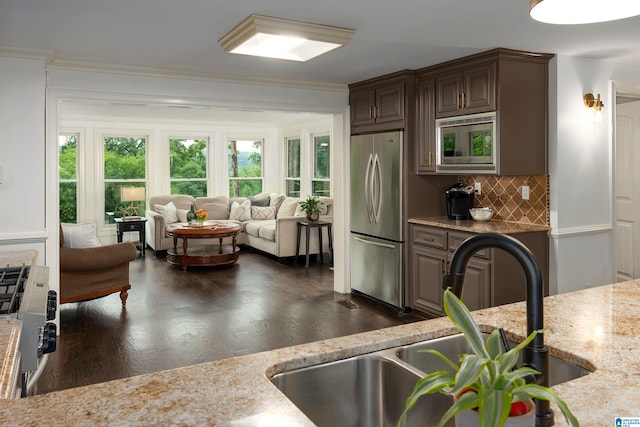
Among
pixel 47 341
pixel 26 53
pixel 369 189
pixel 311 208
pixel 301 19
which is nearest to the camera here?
pixel 47 341

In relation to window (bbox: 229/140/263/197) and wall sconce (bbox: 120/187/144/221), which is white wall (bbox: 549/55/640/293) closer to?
Answer: wall sconce (bbox: 120/187/144/221)

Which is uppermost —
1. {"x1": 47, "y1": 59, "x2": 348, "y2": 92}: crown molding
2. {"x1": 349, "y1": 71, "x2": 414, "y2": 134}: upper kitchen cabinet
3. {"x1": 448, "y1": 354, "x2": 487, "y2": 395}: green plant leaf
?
{"x1": 47, "y1": 59, "x2": 348, "y2": 92}: crown molding

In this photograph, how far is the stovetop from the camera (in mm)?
1927

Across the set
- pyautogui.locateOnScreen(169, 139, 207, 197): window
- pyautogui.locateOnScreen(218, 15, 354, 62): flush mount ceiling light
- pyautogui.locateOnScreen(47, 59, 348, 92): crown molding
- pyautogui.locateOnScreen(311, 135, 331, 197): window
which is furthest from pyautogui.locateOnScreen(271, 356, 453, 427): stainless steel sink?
pyautogui.locateOnScreen(169, 139, 207, 197): window

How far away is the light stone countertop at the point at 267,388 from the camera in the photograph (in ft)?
3.38

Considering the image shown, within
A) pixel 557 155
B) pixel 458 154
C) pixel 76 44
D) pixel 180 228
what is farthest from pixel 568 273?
pixel 180 228

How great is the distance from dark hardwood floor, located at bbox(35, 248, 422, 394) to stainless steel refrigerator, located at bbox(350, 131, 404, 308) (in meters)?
0.26

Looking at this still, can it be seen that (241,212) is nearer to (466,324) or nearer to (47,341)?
(47,341)

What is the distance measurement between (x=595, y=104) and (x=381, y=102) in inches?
74.2

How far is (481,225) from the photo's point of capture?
4.42 m

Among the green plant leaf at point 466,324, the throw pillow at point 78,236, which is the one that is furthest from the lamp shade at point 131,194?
the green plant leaf at point 466,324

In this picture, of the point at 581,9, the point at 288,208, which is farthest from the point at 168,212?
the point at 581,9

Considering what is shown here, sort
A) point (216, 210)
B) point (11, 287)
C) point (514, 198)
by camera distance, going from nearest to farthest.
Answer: point (11, 287), point (514, 198), point (216, 210)

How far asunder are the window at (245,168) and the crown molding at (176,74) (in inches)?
195
